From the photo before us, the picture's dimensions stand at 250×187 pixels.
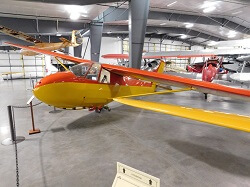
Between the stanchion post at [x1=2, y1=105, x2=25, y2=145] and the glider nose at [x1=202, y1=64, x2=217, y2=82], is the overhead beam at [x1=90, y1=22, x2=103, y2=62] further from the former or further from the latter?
the stanchion post at [x1=2, y1=105, x2=25, y2=145]

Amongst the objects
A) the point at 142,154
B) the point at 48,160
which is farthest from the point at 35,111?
the point at 142,154

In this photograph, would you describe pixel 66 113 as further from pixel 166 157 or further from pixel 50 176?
pixel 166 157

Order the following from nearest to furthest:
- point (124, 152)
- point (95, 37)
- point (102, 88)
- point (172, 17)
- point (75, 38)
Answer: point (124, 152)
point (102, 88)
point (95, 37)
point (75, 38)
point (172, 17)

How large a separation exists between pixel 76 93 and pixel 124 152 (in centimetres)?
212

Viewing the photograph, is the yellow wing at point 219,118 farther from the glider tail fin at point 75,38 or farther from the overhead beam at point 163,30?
the overhead beam at point 163,30

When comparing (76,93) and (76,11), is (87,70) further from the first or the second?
(76,11)

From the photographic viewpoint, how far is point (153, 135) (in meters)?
4.40

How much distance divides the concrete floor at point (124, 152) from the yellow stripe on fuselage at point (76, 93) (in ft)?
2.55

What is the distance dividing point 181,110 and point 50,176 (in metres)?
2.60

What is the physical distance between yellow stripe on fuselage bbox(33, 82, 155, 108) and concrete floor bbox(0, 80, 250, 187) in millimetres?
778

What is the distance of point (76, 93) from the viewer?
15.0 feet

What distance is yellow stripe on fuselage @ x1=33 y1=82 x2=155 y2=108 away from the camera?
4.24 metres

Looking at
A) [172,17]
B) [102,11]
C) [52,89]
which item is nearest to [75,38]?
[102,11]

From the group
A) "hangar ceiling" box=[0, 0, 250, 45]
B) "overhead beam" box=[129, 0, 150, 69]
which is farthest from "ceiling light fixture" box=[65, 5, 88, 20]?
"overhead beam" box=[129, 0, 150, 69]
